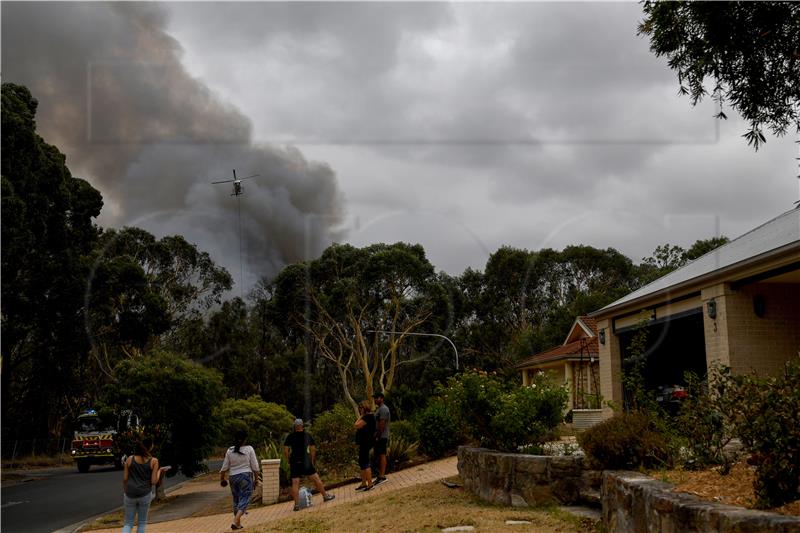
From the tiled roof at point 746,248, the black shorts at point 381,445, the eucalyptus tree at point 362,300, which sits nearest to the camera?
the tiled roof at point 746,248

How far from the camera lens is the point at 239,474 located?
11.2 metres

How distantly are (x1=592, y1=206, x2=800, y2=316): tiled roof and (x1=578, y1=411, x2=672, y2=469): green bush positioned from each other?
4716 millimetres

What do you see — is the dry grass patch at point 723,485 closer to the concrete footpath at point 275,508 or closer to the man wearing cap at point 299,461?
the concrete footpath at point 275,508

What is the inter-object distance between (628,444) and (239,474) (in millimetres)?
6040

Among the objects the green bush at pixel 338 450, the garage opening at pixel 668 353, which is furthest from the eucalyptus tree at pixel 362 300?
the green bush at pixel 338 450

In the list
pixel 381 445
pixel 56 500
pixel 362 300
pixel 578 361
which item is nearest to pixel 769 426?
pixel 381 445

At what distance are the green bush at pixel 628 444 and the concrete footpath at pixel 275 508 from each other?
4.68 meters

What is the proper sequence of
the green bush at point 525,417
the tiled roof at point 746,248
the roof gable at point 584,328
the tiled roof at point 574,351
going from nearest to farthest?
the green bush at point 525,417, the tiled roof at point 746,248, the tiled roof at point 574,351, the roof gable at point 584,328

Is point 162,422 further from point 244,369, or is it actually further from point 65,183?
point 244,369

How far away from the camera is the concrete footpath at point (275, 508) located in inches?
479

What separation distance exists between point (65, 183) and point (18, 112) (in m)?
4.43

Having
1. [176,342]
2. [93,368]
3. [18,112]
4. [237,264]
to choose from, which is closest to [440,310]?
[237,264]

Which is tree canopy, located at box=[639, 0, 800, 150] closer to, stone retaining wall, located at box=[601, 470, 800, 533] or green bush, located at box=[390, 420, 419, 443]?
stone retaining wall, located at box=[601, 470, 800, 533]

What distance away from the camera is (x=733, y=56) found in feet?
33.5
